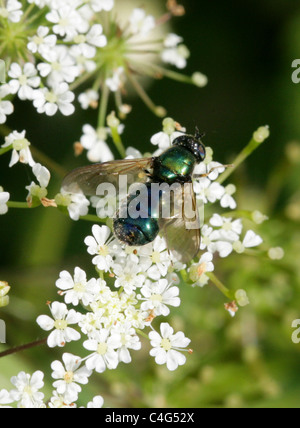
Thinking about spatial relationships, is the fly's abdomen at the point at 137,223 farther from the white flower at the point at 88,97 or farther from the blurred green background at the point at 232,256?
the white flower at the point at 88,97

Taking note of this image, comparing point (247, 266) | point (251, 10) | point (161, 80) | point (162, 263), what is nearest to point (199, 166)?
point (162, 263)

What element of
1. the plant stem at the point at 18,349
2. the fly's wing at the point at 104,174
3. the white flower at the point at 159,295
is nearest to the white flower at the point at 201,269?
the white flower at the point at 159,295

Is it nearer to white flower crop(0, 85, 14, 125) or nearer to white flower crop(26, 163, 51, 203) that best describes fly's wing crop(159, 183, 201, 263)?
white flower crop(26, 163, 51, 203)

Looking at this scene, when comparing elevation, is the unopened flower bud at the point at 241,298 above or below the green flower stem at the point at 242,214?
below

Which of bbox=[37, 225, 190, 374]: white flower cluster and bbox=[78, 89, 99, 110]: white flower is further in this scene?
bbox=[78, 89, 99, 110]: white flower

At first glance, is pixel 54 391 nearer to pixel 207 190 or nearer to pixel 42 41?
pixel 207 190

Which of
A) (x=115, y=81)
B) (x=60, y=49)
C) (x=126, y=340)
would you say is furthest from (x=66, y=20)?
(x=126, y=340)

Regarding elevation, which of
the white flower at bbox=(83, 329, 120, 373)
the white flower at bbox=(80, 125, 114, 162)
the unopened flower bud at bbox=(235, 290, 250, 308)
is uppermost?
the white flower at bbox=(80, 125, 114, 162)

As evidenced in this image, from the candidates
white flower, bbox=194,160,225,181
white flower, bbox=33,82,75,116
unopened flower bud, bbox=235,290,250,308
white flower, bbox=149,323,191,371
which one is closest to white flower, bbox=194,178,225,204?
white flower, bbox=194,160,225,181
